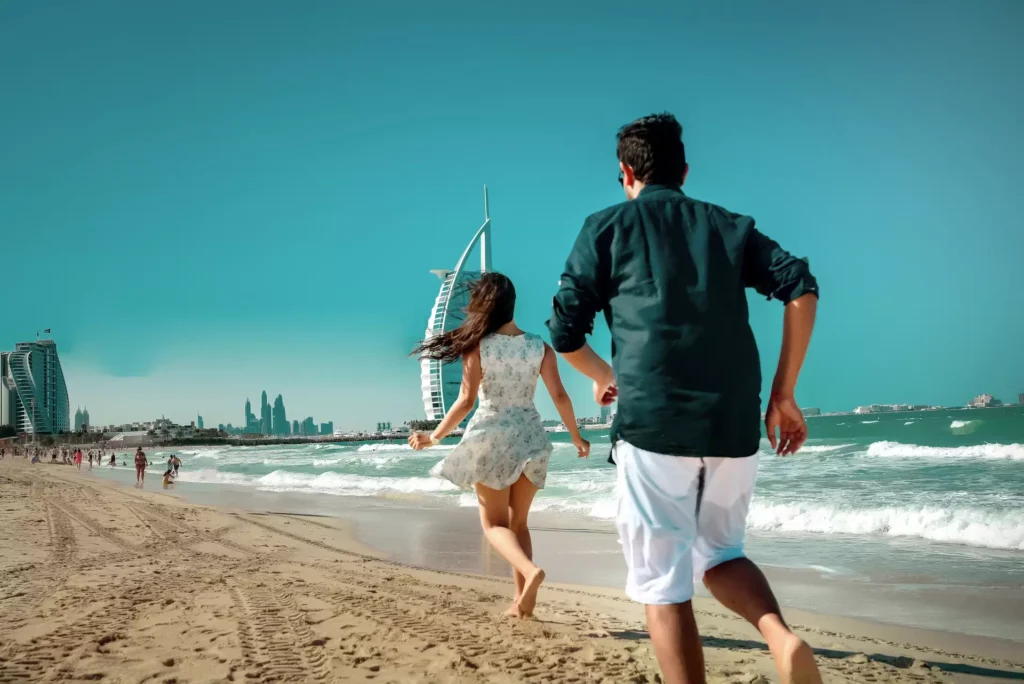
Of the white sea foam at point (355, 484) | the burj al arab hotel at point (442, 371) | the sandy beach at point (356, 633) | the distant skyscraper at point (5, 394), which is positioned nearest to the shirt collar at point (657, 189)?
the sandy beach at point (356, 633)

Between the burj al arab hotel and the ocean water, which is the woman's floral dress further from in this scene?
the burj al arab hotel

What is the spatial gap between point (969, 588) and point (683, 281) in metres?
4.80

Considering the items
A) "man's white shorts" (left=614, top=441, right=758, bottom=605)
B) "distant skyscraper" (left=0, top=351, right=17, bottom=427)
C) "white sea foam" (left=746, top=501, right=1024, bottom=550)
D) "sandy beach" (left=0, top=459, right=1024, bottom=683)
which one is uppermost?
"distant skyscraper" (left=0, top=351, right=17, bottom=427)

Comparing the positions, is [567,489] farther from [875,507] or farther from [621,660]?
[621,660]

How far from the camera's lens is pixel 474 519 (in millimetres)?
10523

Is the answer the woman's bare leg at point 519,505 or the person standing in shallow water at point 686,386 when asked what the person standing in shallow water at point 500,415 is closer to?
the woman's bare leg at point 519,505

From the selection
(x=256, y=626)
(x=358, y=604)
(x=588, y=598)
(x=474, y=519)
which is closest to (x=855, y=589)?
(x=588, y=598)

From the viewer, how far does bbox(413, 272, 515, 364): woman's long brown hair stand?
153 inches

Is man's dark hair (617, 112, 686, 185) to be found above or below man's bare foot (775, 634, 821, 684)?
above

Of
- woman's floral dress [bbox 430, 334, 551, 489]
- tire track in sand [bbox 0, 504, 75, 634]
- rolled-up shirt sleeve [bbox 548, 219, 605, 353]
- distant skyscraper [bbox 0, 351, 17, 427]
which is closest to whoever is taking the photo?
rolled-up shirt sleeve [bbox 548, 219, 605, 353]

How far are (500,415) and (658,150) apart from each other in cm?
218

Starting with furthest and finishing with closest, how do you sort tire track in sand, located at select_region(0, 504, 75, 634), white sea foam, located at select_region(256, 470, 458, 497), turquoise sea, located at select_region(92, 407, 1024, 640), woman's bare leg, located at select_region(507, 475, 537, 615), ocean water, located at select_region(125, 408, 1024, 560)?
white sea foam, located at select_region(256, 470, 458, 497)
ocean water, located at select_region(125, 408, 1024, 560)
turquoise sea, located at select_region(92, 407, 1024, 640)
tire track in sand, located at select_region(0, 504, 75, 634)
woman's bare leg, located at select_region(507, 475, 537, 615)

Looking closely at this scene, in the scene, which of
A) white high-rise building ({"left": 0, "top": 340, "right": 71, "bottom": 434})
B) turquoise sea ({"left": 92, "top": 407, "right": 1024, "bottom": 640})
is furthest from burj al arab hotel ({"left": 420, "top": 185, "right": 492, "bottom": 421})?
turquoise sea ({"left": 92, "top": 407, "right": 1024, "bottom": 640})

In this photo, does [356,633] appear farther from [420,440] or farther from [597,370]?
[597,370]
